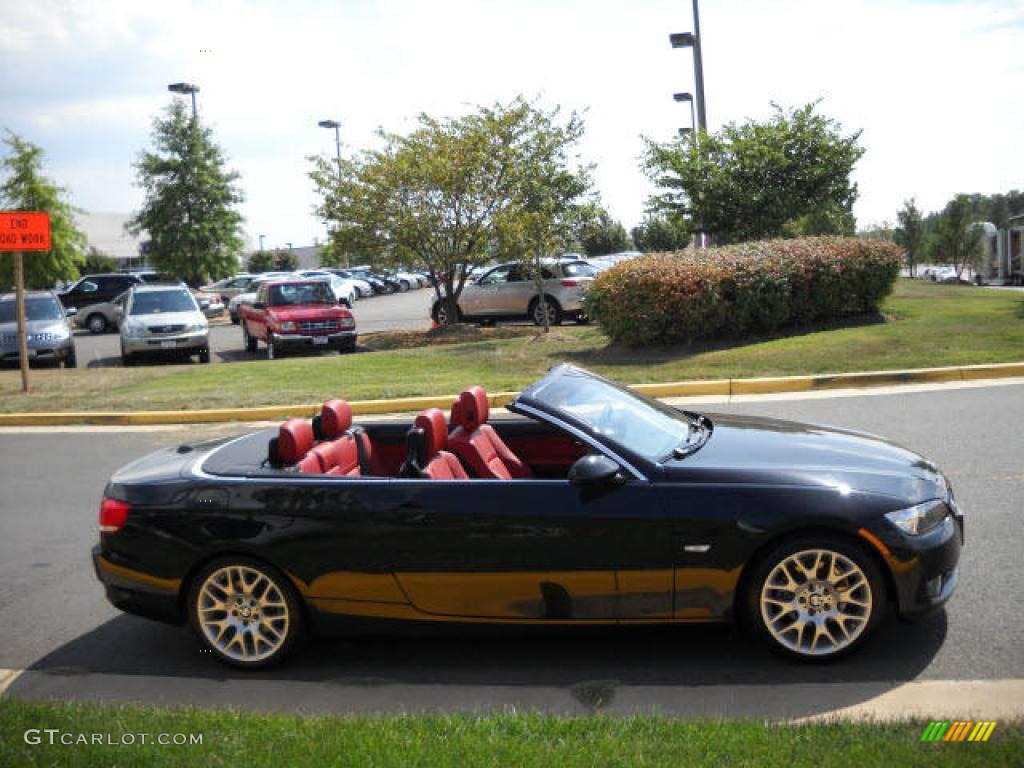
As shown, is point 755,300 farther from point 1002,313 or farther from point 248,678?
point 248,678

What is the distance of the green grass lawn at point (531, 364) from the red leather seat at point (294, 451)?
8.20m

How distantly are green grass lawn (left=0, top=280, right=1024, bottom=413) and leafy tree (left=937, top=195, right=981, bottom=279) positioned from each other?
2988 cm

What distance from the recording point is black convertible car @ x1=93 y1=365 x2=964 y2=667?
480 cm

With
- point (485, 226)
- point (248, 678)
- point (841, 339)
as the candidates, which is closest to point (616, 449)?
point (248, 678)

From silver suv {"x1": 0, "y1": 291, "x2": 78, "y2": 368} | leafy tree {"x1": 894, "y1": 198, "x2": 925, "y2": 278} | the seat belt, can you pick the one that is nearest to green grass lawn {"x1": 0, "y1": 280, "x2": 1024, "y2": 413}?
silver suv {"x1": 0, "y1": 291, "x2": 78, "y2": 368}

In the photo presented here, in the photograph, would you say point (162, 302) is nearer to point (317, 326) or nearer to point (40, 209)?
point (317, 326)

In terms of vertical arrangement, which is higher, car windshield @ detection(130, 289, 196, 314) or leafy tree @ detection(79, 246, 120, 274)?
leafy tree @ detection(79, 246, 120, 274)

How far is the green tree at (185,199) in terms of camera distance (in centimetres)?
4194

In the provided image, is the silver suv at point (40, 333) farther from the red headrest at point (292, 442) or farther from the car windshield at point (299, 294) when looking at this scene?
the red headrest at point (292, 442)

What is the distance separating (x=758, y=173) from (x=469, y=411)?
19.1m

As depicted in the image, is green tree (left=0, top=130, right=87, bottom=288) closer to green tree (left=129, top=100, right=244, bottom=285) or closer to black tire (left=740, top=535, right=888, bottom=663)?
green tree (left=129, top=100, right=244, bottom=285)

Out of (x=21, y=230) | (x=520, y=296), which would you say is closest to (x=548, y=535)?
(x=21, y=230)

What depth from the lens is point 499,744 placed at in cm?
396

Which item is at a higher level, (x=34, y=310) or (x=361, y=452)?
(x=34, y=310)
